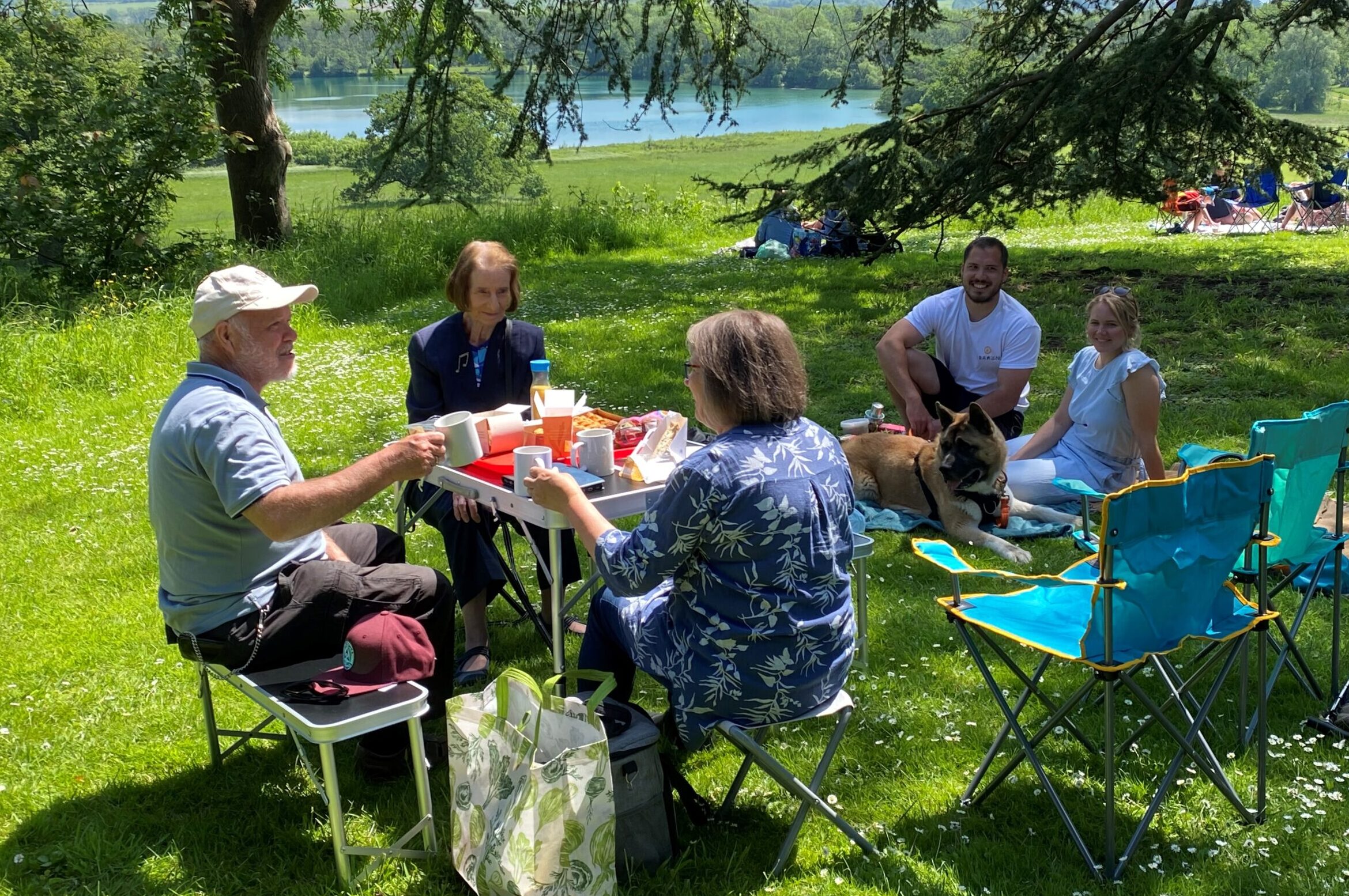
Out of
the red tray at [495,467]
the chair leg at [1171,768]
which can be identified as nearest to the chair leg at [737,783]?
the chair leg at [1171,768]

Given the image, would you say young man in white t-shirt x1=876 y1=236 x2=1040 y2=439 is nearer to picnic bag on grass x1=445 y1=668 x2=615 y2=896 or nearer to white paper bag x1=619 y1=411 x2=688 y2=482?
white paper bag x1=619 y1=411 x2=688 y2=482

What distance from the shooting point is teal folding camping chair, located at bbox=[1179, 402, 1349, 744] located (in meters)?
3.22

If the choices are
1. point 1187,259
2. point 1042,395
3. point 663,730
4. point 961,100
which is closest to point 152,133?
point 961,100

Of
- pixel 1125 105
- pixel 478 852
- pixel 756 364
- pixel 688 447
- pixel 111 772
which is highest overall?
pixel 1125 105

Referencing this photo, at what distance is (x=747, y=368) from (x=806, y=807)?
3.96 feet

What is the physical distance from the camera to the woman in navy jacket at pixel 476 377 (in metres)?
4.30

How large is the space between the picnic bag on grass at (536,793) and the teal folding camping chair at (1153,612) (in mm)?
1163

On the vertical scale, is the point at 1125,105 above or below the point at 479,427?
above

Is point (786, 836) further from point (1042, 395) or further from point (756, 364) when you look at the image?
point (1042, 395)

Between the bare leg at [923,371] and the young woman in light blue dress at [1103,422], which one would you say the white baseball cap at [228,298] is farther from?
the bare leg at [923,371]

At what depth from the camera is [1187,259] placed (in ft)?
42.7

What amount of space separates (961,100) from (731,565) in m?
11.1

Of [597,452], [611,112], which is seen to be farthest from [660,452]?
[611,112]

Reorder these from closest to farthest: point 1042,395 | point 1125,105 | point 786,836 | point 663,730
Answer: point 786,836 < point 663,730 < point 1042,395 < point 1125,105
